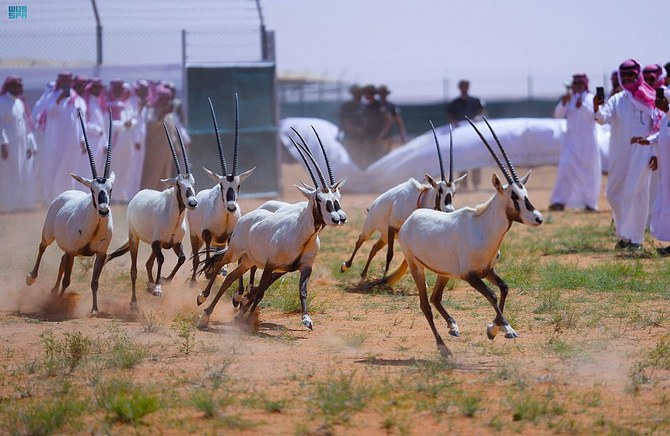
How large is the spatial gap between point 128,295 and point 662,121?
281 inches

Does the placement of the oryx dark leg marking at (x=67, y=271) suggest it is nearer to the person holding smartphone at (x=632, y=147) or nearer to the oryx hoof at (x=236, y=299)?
the oryx hoof at (x=236, y=299)

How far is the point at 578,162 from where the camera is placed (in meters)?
21.4

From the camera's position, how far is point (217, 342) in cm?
948

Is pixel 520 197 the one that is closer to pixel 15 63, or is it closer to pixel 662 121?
pixel 662 121

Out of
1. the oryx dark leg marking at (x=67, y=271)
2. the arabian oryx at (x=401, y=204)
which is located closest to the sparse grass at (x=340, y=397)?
the arabian oryx at (x=401, y=204)

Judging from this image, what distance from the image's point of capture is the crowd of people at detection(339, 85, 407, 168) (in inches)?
1075

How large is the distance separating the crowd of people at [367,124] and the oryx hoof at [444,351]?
18.5 metres

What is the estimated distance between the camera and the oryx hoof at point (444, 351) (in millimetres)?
8727

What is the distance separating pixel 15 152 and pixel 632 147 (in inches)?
473

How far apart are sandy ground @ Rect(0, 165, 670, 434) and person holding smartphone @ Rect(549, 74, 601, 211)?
339 inches

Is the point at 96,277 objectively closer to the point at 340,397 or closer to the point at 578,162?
the point at 340,397

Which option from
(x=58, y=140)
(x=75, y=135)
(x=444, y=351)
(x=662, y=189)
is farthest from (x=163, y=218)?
(x=58, y=140)

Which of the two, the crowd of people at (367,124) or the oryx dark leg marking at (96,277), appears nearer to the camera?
the oryx dark leg marking at (96,277)

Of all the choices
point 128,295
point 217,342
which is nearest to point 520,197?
point 217,342
